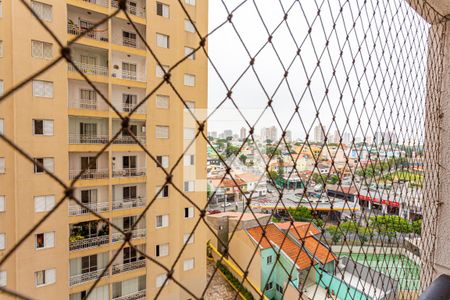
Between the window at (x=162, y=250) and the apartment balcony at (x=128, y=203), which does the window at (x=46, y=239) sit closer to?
the apartment balcony at (x=128, y=203)

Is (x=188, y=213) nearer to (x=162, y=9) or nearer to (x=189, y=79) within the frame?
(x=189, y=79)

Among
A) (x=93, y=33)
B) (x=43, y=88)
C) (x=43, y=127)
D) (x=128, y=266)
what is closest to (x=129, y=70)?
(x=93, y=33)

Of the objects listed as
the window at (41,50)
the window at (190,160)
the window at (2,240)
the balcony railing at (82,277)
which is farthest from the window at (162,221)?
the window at (41,50)

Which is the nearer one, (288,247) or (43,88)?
(288,247)

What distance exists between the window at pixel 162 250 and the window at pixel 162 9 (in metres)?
2.60

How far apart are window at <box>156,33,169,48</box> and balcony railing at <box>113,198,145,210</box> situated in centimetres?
176

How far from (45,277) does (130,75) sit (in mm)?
2299

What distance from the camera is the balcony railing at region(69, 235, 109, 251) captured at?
278cm

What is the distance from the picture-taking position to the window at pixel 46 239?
264cm

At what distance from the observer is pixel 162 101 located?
296 cm

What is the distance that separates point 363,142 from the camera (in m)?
0.67

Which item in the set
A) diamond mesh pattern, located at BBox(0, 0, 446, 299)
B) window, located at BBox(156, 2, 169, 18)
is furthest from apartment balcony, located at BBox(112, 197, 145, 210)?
diamond mesh pattern, located at BBox(0, 0, 446, 299)

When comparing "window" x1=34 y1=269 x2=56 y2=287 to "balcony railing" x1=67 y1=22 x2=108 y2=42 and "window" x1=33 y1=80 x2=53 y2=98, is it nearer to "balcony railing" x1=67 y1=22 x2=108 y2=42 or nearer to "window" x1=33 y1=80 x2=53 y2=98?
"window" x1=33 y1=80 x2=53 y2=98

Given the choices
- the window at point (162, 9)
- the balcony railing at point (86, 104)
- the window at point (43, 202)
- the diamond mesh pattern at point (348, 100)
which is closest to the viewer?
the diamond mesh pattern at point (348, 100)
